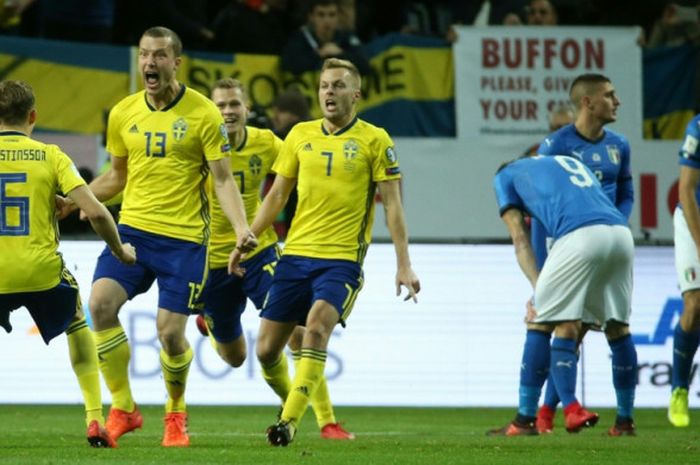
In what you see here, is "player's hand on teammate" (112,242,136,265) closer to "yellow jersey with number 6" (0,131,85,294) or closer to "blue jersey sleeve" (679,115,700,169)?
"yellow jersey with number 6" (0,131,85,294)

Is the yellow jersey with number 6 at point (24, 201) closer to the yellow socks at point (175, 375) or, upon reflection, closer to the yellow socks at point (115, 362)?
the yellow socks at point (115, 362)

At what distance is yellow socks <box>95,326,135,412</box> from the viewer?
9664mm

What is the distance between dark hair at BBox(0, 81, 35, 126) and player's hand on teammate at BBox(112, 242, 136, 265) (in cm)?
89

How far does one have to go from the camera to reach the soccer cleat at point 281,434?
924 cm

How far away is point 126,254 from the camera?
891 cm

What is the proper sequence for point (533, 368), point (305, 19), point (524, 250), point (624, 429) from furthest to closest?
point (305, 19) → point (624, 429) → point (533, 368) → point (524, 250)

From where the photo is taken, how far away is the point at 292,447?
30.5 feet

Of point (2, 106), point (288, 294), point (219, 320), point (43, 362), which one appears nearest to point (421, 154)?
point (43, 362)

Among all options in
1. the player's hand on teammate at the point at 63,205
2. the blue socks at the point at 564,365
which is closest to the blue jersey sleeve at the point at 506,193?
the blue socks at the point at 564,365

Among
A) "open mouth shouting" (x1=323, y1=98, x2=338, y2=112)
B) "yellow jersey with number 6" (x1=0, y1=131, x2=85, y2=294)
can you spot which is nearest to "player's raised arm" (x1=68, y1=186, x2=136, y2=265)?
"yellow jersey with number 6" (x1=0, y1=131, x2=85, y2=294)

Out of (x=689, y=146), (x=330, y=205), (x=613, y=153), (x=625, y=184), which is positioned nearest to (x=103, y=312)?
(x=330, y=205)

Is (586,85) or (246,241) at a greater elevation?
(586,85)

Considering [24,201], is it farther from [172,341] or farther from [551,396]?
[551,396]

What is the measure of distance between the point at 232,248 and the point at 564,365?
235cm
